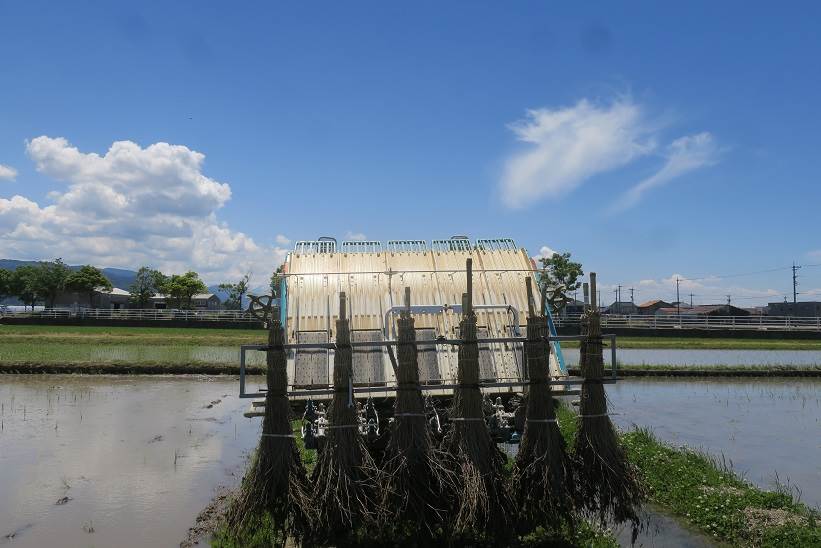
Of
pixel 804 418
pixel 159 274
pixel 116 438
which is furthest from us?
pixel 159 274

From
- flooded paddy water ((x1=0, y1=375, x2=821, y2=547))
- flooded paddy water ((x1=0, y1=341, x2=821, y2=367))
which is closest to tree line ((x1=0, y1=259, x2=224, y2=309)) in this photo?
flooded paddy water ((x1=0, y1=341, x2=821, y2=367))

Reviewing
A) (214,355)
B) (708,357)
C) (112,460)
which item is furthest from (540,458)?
(708,357)

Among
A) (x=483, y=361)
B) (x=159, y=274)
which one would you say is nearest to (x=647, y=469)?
(x=483, y=361)

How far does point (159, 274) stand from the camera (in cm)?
8425

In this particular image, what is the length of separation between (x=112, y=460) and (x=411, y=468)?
26.6ft

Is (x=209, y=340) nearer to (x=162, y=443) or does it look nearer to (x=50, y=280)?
(x=162, y=443)

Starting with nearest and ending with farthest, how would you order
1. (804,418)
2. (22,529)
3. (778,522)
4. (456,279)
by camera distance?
(778,522)
(22,529)
(456,279)
(804,418)

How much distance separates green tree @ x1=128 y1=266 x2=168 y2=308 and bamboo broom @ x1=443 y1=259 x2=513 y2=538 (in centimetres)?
7841

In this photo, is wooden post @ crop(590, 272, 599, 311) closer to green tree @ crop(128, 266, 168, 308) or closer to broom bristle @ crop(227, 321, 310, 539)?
broom bristle @ crop(227, 321, 310, 539)

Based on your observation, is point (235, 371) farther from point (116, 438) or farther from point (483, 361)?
point (483, 361)

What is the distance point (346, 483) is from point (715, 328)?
5020 cm

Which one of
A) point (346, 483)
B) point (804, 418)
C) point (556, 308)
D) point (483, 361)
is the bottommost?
point (804, 418)

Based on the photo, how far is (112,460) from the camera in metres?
12.4

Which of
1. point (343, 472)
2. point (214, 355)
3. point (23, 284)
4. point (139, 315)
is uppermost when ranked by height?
point (23, 284)
